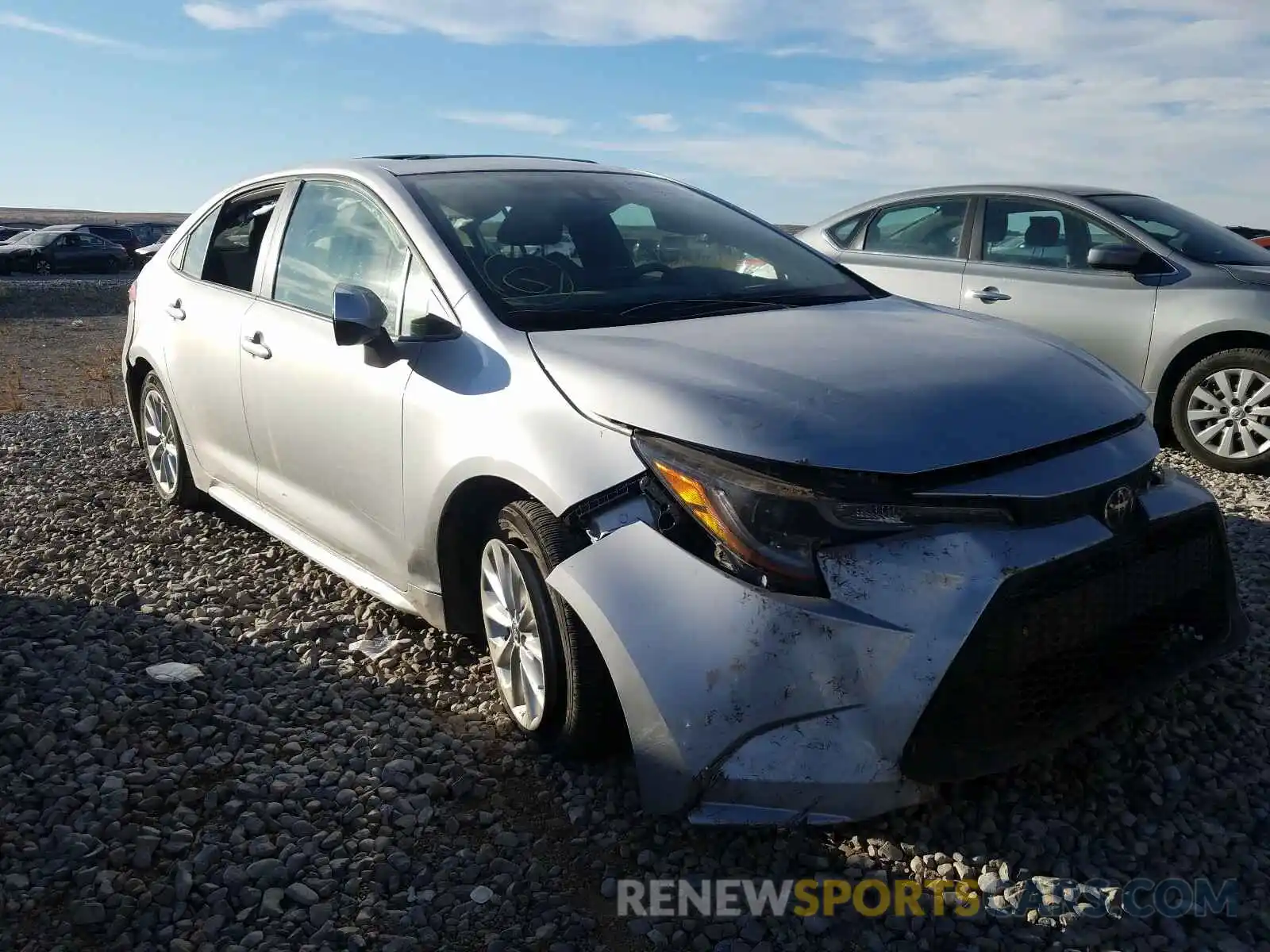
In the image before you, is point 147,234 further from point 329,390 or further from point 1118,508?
point 1118,508

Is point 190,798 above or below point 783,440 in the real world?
below

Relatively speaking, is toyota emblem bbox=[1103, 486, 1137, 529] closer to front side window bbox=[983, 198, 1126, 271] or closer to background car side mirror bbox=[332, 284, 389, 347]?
background car side mirror bbox=[332, 284, 389, 347]

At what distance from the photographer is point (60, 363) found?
15625 mm

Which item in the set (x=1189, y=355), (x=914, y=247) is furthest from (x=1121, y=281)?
(x=914, y=247)

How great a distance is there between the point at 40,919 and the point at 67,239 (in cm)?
3789

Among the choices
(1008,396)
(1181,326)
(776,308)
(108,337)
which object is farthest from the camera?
(108,337)

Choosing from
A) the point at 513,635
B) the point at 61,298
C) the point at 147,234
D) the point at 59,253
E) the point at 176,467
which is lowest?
the point at 61,298

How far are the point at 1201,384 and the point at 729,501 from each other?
16.2 ft

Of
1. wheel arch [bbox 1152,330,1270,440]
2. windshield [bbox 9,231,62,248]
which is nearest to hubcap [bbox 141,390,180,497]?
wheel arch [bbox 1152,330,1270,440]

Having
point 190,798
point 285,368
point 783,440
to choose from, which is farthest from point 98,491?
point 783,440

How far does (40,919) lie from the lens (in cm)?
253

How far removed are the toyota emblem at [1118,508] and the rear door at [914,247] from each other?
4659 mm

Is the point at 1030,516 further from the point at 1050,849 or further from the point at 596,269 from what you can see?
the point at 596,269

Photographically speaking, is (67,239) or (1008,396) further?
(67,239)
